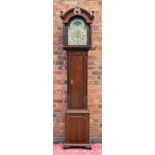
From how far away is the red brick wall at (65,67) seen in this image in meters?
3.15

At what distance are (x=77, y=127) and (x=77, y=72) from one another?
2.26ft

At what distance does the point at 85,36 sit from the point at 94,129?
1.26 m

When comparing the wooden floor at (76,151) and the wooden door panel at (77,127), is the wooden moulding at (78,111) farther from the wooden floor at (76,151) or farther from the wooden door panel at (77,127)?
the wooden floor at (76,151)

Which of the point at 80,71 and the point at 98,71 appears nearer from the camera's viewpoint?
the point at 80,71

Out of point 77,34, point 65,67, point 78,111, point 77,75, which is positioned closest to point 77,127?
point 78,111

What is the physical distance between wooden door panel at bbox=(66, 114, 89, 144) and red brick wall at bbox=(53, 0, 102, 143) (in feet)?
0.81

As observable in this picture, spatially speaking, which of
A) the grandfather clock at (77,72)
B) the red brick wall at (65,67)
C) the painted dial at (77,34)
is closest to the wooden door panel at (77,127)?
the grandfather clock at (77,72)

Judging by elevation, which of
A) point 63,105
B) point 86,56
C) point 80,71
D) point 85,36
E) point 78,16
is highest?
point 78,16

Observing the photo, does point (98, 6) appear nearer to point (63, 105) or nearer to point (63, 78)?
point (63, 78)

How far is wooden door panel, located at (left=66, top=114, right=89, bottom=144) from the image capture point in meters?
2.96

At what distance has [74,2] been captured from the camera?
3164 millimetres

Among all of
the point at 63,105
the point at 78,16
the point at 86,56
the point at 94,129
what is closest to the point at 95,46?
the point at 86,56

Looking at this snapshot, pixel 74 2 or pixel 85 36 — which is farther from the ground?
pixel 74 2

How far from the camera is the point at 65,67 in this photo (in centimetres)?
315
